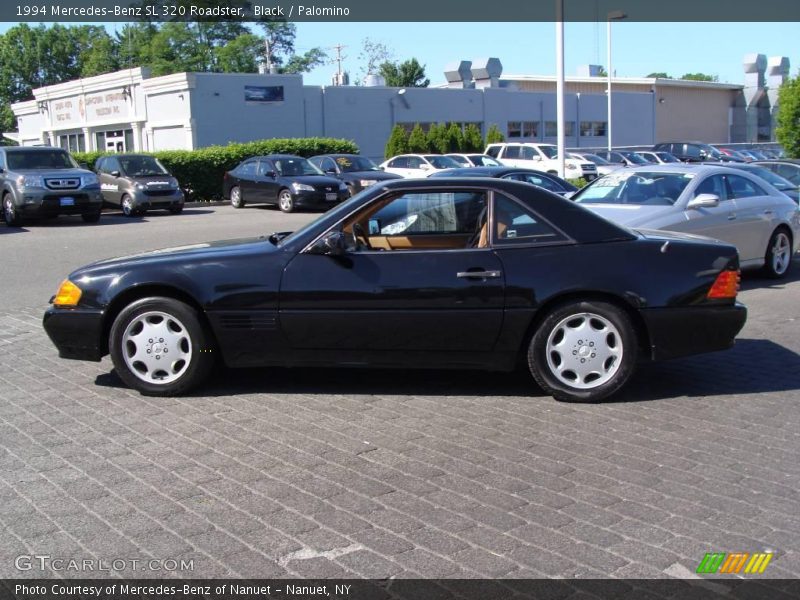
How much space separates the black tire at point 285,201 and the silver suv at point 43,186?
17.6 ft

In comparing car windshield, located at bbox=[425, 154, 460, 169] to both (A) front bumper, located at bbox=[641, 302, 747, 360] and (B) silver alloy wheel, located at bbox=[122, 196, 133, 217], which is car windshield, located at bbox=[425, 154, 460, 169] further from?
(A) front bumper, located at bbox=[641, 302, 747, 360]

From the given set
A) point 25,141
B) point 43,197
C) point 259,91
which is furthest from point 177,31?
point 43,197

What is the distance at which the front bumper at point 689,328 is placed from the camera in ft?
19.6

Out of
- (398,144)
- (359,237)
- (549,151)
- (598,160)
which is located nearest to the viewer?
(359,237)

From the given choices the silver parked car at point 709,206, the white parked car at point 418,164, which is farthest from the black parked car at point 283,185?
the silver parked car at point 709,206

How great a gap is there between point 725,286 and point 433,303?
2.08 metres

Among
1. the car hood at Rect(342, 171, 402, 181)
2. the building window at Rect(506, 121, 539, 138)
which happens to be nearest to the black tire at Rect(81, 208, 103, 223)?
the car hood at Rect(342, 171, 402, 181)

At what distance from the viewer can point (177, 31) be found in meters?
75.9

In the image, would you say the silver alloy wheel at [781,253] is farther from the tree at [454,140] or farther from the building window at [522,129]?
the building window at [522,129]

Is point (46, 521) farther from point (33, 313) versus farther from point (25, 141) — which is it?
point (25, 141)

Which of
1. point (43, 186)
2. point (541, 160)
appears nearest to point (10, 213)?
point (43, 186)

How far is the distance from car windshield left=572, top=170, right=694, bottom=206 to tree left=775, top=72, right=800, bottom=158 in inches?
721

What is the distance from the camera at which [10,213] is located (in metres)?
19.8

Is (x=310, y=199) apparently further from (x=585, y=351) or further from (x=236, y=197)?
(x=585, y=351)
